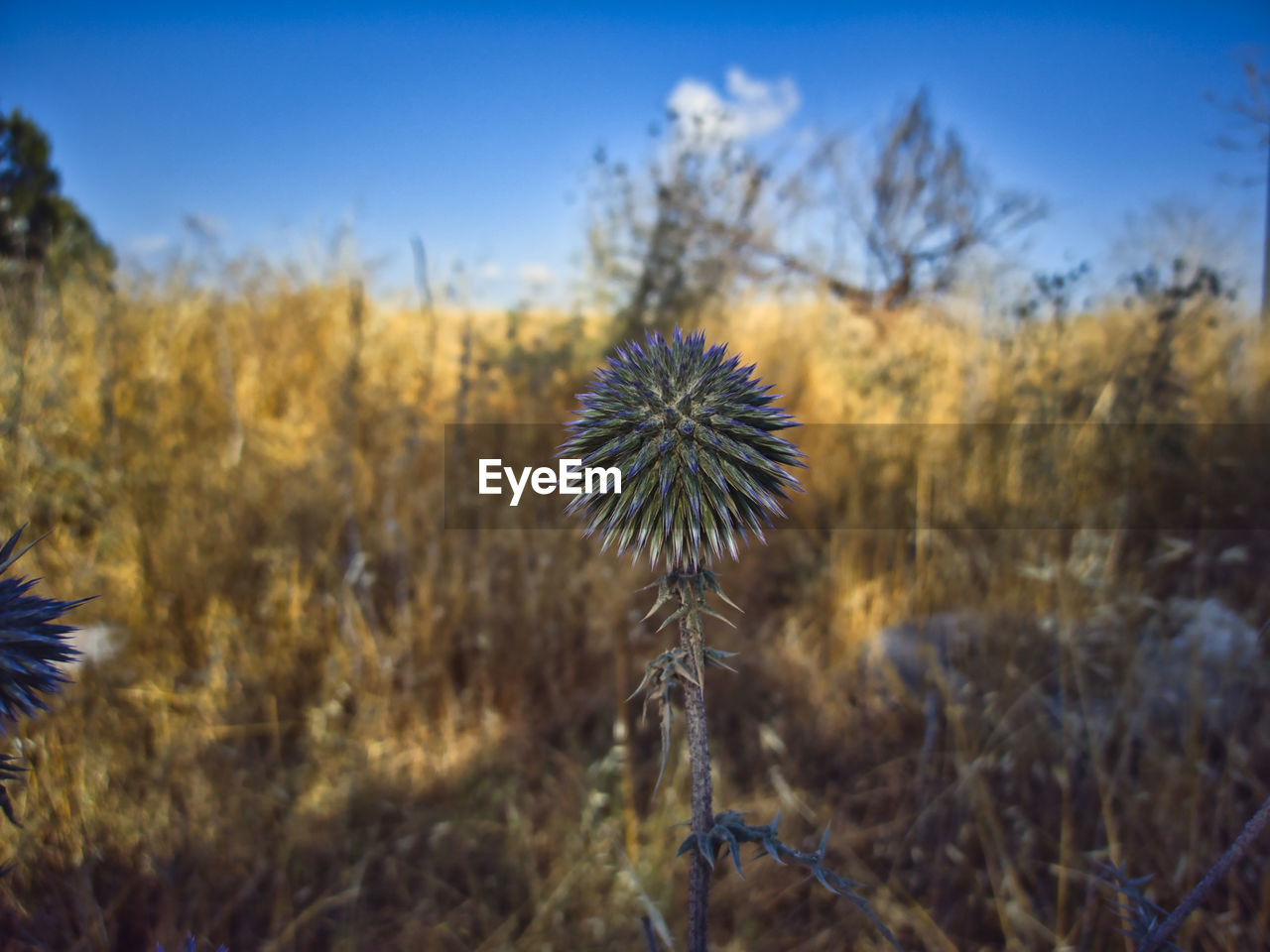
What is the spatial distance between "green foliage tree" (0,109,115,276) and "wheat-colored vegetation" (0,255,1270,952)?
17.1 inches

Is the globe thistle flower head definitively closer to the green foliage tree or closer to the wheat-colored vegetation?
the wheat-colored vegetation

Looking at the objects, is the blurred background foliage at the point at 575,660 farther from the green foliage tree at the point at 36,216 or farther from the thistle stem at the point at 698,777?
the thistle stem at the point at 698,777

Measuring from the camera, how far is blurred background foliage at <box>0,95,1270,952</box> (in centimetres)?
199

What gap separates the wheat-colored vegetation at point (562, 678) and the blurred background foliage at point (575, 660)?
0.02 meters

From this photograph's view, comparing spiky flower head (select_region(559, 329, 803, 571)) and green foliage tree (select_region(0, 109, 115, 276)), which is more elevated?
green foliage tree (select_region(0, 109, 115, 276))

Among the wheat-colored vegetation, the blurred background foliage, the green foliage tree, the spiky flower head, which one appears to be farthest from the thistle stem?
the green foliage tree

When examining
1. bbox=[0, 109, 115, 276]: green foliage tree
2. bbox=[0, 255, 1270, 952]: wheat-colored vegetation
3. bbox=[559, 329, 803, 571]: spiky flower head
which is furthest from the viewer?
bbox=[0, 109, 115, 276]: green foliage tree

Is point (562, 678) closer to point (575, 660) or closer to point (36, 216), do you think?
point (575, 660)

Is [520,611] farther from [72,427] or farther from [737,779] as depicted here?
[72,427]

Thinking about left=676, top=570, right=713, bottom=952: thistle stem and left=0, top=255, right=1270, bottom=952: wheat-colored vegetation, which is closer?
left=676, top=570, right=713, bottom=952: thistle stem

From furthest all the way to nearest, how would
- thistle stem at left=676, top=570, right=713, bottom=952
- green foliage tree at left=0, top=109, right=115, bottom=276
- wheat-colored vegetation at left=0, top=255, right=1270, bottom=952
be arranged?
green foliage tree at left=0, top=109, right=115, bottom=276 → wheat-colored vegetation at left=0, top=255, right=1270, bottom=952 → thistle stem at left=676, top=570, right=713, bottom=952

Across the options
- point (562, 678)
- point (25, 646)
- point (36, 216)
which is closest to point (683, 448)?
point (25, 646)

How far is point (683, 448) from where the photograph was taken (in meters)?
0.88

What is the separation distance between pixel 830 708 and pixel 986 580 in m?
1.13
